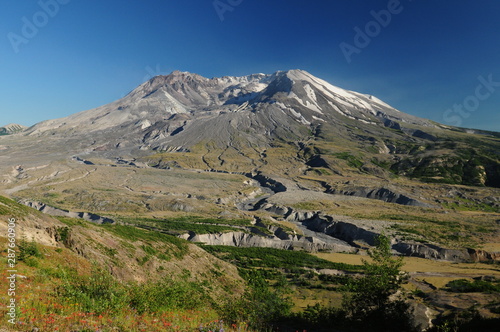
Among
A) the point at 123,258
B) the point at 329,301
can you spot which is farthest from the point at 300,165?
the point at 123,258

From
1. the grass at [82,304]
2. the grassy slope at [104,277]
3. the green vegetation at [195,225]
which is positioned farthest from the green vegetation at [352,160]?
the grass at [82,304]

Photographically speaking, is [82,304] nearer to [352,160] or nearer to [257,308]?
[257,308]

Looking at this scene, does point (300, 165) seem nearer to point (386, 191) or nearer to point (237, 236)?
A: point (386, 191)

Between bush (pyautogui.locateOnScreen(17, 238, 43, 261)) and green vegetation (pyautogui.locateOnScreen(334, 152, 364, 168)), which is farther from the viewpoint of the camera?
green vegetation (pyautogui.locateOnScreen(334, 152, 364, 168))

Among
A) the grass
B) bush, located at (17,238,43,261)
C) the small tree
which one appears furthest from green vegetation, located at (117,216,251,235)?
the small tree

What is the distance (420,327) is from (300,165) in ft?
587

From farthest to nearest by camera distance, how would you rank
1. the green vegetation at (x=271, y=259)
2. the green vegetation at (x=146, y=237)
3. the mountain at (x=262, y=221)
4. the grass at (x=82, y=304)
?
the green vegetation at (x=271, y=259), the green vegetation at (x=146, y=237), the mountain at (x=262, y=221), the grass at (x=82, y=304)

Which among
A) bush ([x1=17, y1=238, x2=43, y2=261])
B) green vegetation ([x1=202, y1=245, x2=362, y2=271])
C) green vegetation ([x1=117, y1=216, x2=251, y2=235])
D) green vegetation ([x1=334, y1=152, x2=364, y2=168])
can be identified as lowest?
green vegetation ([x1=202, y1=245, x2=362, y2=271])

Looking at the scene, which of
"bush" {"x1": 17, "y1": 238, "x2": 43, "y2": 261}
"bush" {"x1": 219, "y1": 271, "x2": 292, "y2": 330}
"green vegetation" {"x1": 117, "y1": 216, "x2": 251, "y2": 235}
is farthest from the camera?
"green vegetation" {"x1": 117, "y1": 216, "x2": 251, "y2": 235}

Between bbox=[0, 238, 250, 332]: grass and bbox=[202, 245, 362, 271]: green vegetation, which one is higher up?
bbox=[0, 238, 250, 332]: grass

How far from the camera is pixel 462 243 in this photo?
64375 mm

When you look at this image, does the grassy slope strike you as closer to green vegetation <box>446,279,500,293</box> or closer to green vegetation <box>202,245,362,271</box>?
green vegetation <box>202,245,362,271</box>

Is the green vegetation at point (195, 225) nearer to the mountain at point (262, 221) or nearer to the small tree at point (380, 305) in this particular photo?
the mountain at point (262, 221)

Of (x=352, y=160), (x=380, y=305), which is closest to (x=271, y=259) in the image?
(x=380, y=305)
